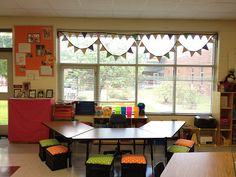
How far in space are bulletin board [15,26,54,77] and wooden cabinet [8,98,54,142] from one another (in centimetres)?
71

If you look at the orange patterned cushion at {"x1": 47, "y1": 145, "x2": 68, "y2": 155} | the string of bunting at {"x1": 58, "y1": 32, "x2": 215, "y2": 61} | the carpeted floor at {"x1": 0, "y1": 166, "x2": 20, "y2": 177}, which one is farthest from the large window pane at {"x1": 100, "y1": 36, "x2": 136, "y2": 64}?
the carpeted floor at {"x1": 0, "y1": 166, "x2": 20, "y2": 177}

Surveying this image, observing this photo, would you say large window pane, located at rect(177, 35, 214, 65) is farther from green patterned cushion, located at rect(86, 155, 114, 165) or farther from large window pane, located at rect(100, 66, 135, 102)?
green patterned cushion, located at rect(86, 155, 114, 165)

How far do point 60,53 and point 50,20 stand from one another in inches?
30.7

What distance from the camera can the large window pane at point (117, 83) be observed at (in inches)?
232

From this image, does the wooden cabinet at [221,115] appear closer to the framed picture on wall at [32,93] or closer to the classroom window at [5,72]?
the framed picture on wall at [32,93]

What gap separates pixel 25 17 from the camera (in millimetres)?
5605

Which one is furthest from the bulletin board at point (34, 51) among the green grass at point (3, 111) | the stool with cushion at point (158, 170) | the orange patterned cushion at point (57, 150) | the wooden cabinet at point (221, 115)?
the stool with cushion at point (158, 170)

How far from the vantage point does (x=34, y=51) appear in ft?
18.6

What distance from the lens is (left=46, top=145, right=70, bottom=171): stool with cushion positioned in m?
3.96

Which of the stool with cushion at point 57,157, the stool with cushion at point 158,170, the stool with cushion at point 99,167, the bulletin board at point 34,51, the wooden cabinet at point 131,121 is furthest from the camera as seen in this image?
the bulletin board at point 34,51

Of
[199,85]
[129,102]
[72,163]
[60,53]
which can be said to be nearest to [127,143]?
[129,102]

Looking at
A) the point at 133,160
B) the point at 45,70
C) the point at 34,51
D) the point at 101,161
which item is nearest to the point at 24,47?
the point at 34,51

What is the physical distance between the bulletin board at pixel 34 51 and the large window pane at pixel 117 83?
1.25 m

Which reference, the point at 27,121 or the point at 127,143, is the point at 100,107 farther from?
the point at 27,121
